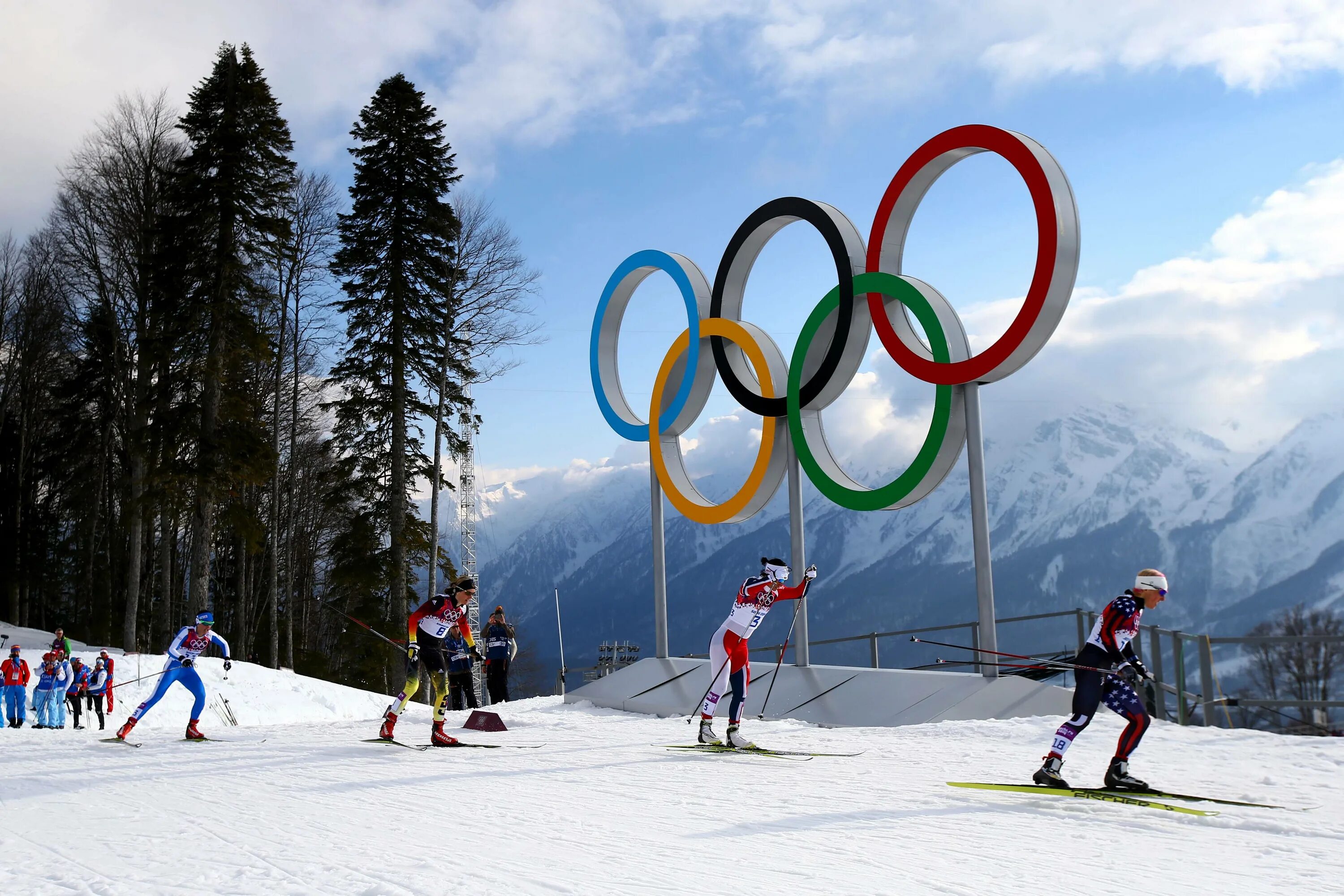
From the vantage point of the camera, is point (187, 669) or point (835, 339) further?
point (835, 339)

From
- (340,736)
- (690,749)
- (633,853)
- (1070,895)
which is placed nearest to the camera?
(1070,895)

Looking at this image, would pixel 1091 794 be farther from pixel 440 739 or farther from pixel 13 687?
pixel 13 687

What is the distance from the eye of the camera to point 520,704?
19.3 metres

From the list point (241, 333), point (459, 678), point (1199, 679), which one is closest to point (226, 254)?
point (241, 333)

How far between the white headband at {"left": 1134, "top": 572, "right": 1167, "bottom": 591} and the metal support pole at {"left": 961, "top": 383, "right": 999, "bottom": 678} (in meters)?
4.41

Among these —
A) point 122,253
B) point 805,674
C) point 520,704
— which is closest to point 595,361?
point 520,704

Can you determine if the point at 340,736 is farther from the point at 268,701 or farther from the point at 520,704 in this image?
the point at 268,701

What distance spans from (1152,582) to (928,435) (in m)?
5.93

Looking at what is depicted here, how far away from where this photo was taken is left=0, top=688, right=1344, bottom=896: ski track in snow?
5.34 metres

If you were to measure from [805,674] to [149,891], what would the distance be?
11600mm

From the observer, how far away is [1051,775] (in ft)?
26.3

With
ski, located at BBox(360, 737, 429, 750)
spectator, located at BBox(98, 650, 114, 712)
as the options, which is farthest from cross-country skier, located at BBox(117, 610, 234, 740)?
spectator, located at BBox(98, 650, 114, 712)

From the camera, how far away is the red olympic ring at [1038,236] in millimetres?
12859

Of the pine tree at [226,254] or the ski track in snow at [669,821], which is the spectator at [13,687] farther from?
the ski track in snow at [669,821]
